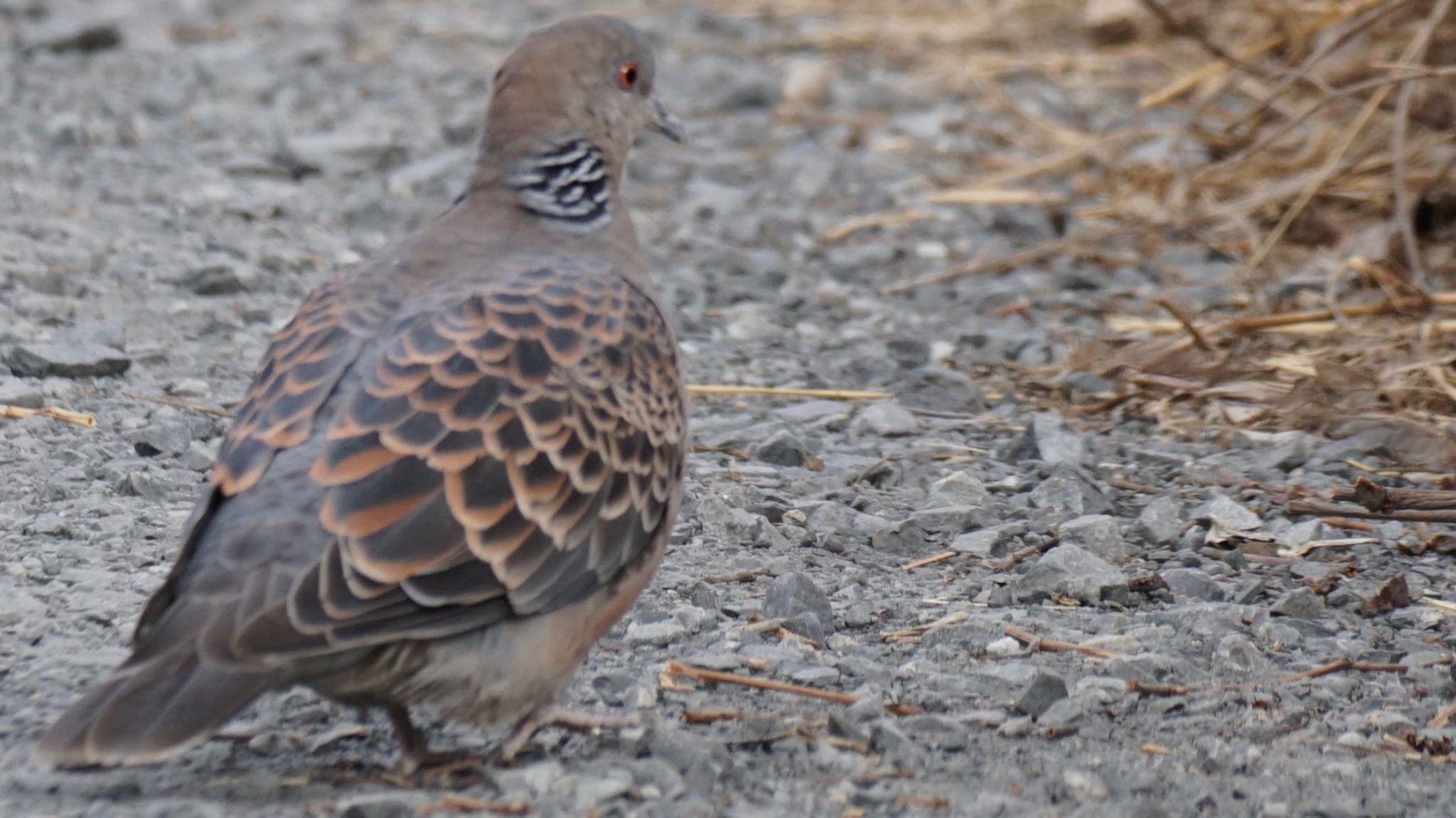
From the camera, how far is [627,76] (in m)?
4.40

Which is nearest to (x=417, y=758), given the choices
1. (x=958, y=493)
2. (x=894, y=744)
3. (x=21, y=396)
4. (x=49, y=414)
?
(x=894, y=744)

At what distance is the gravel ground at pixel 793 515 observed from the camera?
334cm

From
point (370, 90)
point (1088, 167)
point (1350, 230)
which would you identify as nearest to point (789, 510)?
point (1350, 230)

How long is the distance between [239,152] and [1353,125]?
4270 millimetres

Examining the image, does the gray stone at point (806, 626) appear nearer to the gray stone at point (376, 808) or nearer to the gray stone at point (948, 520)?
the gray stone at point (948, 520)

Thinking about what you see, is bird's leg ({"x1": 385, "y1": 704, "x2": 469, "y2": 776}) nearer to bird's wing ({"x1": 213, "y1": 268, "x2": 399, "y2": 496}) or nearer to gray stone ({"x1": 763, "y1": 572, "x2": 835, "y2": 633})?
bird's wing ({"x1": 213, "y1": 268, "x2": 399, "y2": 496})

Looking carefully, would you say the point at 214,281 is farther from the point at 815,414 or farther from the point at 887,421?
the point at 887,421

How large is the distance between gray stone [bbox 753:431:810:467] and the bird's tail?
92.0 inches

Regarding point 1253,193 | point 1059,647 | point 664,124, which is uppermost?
point 664,124

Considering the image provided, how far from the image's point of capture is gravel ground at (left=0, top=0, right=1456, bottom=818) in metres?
3.34

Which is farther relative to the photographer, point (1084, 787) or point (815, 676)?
point (815, 676)

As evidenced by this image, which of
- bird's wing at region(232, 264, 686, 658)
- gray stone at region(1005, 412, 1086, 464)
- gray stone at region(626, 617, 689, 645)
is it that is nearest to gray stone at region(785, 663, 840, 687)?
gray stone at region(626, 617, 689, 645)

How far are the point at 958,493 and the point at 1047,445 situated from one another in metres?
0.43

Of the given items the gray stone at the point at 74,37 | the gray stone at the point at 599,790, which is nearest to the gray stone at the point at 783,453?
the gray stone at the point at 599,790
